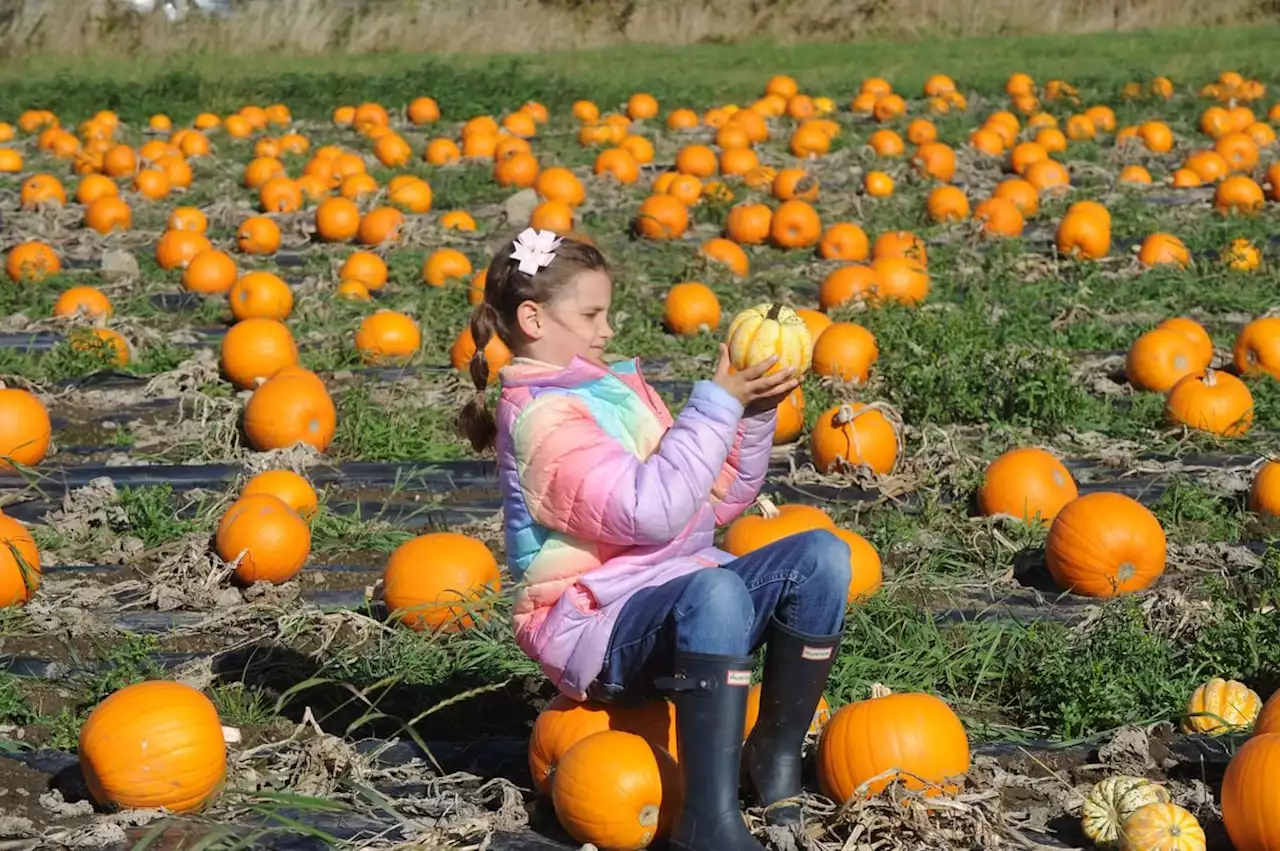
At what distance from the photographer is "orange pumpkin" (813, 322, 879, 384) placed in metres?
7.73

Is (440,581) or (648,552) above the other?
(648,552)

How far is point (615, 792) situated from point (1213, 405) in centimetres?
426

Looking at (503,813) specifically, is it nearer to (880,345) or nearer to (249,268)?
(880,345)

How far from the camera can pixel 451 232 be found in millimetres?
11211

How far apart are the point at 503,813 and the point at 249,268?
291 inches

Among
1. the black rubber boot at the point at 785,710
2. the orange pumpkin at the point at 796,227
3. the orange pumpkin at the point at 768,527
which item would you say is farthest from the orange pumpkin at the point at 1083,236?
the black rubber boot at the point at 785,710

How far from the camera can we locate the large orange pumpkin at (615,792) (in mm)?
3770

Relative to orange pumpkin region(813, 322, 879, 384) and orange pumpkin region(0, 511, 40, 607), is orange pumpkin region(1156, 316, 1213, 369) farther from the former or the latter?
orange pumpkin region(0, 511, 40, 607)

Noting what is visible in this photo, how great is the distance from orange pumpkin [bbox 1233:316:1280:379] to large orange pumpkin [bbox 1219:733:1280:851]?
4.30 meters

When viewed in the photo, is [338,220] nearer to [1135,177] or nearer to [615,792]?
[1135,177]

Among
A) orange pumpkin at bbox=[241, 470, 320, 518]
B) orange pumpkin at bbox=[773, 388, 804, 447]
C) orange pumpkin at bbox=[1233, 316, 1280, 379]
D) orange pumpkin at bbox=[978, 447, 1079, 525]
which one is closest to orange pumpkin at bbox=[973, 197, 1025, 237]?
orange pumpkin at bbox=[1233, 316, 1280, 379]

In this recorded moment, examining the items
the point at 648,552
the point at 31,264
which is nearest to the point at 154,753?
the point at 648,552

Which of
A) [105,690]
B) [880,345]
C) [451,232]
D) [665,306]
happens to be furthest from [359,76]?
[105,690]

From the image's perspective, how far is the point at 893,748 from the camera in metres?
3.90
